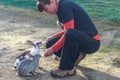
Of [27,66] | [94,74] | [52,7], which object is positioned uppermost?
[52,7]

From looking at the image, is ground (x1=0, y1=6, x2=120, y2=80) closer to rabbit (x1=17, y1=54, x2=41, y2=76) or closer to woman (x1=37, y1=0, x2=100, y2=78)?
rabbit (x1=17, y1=54, x2=41, y2=76)

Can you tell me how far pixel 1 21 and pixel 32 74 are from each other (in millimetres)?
4008

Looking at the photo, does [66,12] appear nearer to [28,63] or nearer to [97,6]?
[28,63]

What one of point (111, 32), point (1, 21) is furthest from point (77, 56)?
point (1, 21)

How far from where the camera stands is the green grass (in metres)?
10.2

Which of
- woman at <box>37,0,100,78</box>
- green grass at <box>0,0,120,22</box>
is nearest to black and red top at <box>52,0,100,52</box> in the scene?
woman at <box>37,0,100,78</box>

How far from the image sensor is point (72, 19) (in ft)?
17.0

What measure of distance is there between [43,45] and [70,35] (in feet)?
6.17

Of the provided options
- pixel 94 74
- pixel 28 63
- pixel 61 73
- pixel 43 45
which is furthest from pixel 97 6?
pixel 28 63

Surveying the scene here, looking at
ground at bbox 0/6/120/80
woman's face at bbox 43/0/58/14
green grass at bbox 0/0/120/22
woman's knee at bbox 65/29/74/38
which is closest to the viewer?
woman's face at bbox 43/0/58/14

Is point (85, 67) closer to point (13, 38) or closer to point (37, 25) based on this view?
point (13, 38)

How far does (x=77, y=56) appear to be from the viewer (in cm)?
553

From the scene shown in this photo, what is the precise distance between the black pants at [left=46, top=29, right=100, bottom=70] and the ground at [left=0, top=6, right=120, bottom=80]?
0.29 meters

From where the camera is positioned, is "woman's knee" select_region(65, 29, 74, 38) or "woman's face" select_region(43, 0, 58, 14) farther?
"woman's knee" select_region(65, 29, 74, 38)
